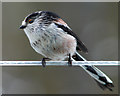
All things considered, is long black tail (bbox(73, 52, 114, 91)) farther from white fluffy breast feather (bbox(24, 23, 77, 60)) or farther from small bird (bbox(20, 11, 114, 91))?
white fluffy breast feather (bbox(24, 23, 77, 60))

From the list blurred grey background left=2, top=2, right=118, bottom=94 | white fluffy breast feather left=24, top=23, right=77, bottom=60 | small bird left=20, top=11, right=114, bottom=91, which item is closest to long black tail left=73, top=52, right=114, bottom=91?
small bird left=20, top=11, right=114, bottom=91

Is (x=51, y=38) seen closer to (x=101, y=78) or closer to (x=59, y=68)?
(x=101, y=78)

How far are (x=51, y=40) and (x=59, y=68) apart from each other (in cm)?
240

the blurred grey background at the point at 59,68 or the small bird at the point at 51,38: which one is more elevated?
the small bird at the point at 51,38

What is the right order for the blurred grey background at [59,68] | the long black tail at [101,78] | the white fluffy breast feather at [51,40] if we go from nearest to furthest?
the white fluffy breast feather at [51,40]
the long black tail at [101,78]
the blurred grey background at [59,68]

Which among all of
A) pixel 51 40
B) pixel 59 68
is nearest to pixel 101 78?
pixel 51 40

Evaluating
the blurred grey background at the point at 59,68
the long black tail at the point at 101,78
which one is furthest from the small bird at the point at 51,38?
the blurred grey background at the point at 59,68

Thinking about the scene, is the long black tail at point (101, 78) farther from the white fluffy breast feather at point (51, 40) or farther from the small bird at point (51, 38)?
the white fluffy breast feather at point (51, 40)

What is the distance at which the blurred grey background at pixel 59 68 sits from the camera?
4883 millimetres

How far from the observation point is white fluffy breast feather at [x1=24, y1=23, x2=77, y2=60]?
101 inches

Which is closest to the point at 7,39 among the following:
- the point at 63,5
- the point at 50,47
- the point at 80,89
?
the point at 63,5

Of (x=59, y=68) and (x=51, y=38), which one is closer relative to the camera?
(x=51, y=38)

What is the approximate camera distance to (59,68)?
16.2ft

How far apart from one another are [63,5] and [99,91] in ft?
5.74
